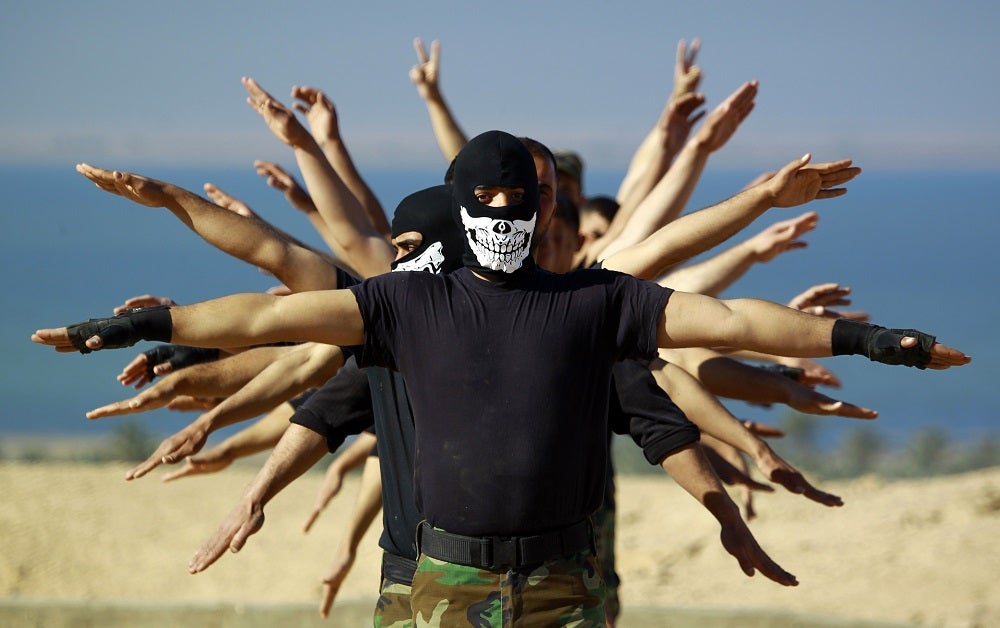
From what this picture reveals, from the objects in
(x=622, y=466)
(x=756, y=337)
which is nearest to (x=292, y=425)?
(x=756, y=337)

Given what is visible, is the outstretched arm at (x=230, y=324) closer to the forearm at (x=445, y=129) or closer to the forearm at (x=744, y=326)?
the forearm at (x=744, y=326)

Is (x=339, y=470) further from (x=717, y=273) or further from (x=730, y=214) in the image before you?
(x=730, y=214)

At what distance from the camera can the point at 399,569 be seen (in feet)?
16.2

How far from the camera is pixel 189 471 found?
6.10 meters

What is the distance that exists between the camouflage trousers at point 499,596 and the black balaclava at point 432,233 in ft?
3.36

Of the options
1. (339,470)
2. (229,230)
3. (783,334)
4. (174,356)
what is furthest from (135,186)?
(339,470)

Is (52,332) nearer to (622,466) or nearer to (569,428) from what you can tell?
(569,428)

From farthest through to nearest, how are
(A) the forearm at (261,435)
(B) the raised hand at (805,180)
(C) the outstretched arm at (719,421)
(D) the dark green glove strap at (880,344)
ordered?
(A) the forearm at (261,435)
(C) the outstretched arm at (719,421)
(B) the raised hand at (805,180)
(D) the dark green glove strap at (880,344)

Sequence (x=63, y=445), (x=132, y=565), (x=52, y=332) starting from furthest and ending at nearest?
(x=63, y=445) → (x=132, y=565) → (x=52, y=332)

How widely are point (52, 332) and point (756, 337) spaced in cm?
186

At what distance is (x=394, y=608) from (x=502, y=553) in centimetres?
84

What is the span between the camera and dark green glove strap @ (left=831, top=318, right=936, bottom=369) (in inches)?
152

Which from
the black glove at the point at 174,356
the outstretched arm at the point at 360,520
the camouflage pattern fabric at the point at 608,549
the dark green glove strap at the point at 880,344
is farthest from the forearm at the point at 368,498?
the dark green glove strap at the point at 880,344

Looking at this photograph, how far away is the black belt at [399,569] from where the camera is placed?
492 centimetres
